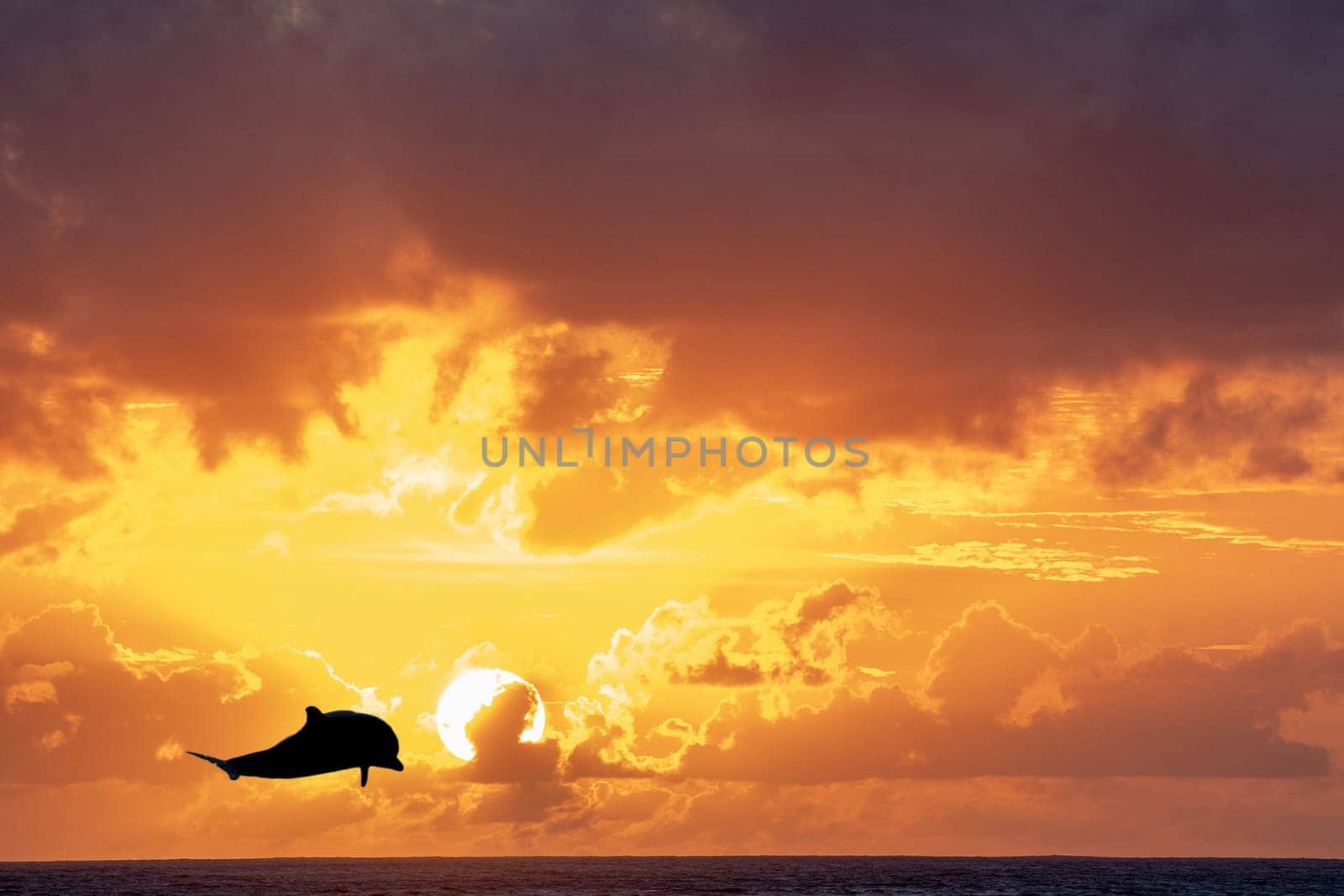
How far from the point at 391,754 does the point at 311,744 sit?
3204 millimetres

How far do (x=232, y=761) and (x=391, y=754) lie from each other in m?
6.55

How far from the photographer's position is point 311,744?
193 ft

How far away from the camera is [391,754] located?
59.8 metres

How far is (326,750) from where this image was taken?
59000 millimetres

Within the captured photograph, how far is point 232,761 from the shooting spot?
60.1 meters

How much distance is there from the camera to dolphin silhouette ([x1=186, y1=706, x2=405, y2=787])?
192 feet

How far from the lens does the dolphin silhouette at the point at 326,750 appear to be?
192 feet

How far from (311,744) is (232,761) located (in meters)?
3.79
